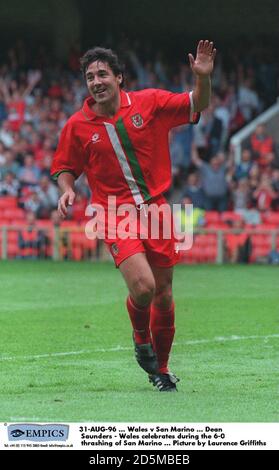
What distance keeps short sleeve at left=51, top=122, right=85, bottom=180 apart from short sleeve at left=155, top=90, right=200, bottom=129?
63cm

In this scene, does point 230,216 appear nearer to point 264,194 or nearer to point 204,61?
point 264,194

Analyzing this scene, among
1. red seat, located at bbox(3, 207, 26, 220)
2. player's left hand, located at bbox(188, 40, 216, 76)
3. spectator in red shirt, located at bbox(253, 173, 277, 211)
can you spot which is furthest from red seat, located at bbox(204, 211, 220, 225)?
player's left hand, located at bbox(188, 40, 216, 76)

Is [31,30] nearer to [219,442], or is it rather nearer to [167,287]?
[167,287]

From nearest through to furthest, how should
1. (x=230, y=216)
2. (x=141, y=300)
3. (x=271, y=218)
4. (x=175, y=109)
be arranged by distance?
(x=141, y=300)
(x=175, y=109)
(x=271, y=218)
(x=230, y=216)

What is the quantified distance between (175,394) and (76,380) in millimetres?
950

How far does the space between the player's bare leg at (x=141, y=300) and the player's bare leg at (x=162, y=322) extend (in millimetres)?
94

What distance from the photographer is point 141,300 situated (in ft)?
29.6

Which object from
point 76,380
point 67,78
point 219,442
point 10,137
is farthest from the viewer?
point 67,78

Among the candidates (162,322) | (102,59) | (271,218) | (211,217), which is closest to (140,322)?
(162,322)

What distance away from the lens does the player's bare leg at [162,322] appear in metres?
9.24

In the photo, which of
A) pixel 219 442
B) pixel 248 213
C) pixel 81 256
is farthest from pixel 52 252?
pixel 219 442

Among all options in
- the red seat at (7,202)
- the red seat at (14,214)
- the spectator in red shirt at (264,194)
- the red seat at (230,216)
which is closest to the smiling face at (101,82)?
the red seat at (230,216)

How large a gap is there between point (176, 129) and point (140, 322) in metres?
17.4

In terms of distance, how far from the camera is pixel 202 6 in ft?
103
